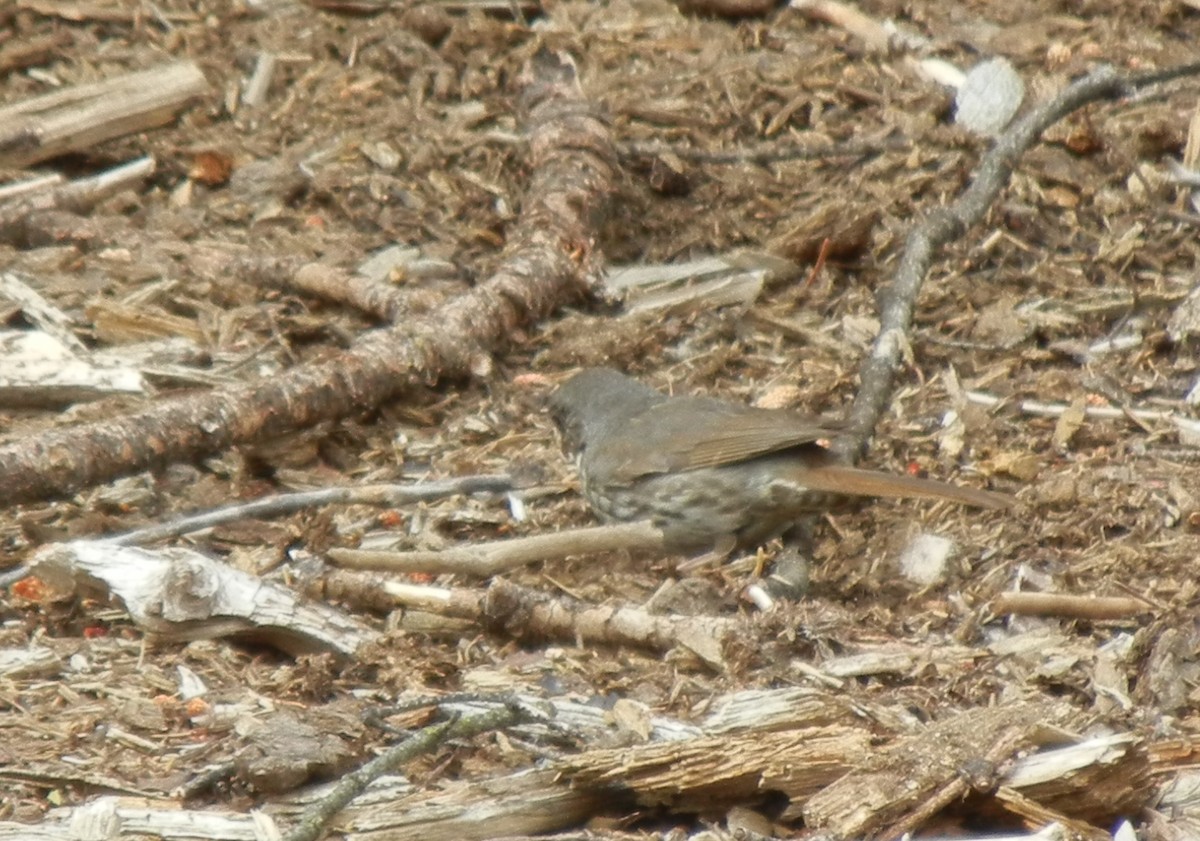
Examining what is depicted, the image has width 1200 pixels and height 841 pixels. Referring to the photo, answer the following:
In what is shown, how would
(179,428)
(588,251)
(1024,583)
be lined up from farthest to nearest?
(588,251), (179,428), (1024,583)

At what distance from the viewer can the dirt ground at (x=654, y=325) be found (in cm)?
431

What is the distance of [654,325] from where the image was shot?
643cm

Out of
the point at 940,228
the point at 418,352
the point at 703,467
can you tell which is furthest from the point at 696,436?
the point at 940,228

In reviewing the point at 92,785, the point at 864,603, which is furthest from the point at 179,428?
the point at 864,603

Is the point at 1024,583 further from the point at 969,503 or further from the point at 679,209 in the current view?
the point at 679,209

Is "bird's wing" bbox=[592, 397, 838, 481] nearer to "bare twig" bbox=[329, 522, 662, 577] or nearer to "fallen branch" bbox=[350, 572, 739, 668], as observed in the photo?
"bare twig" bbox=[329, 522, 662, 577]

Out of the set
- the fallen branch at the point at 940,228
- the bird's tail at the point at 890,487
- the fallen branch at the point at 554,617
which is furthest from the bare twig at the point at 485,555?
the fallen branch at the point at 940,228

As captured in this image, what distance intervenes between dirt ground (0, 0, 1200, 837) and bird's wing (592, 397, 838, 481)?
0.32 metres

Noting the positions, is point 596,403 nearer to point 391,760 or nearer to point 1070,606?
point 1070,606

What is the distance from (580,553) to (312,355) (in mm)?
1877

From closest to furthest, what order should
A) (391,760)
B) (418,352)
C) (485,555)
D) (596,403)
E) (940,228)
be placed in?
(391,760) → (485,555) → (596,403) → (418,352) → (940,228)

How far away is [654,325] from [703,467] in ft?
3.74

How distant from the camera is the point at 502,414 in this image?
20.1ft

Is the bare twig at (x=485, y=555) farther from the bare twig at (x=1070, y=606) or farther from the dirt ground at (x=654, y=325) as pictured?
the bare twig at (x=1070, y=606)
